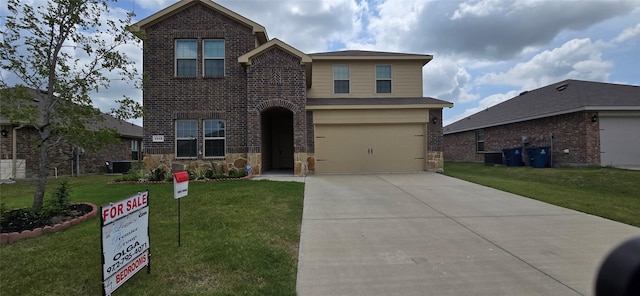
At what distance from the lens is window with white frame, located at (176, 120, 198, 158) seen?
1314 centimetres

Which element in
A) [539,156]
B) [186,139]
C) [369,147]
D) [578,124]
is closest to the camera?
[186,139]

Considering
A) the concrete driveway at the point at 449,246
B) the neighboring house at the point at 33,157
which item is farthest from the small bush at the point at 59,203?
the neighboring house at the point at 33,157

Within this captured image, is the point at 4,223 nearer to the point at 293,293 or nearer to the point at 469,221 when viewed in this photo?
the point at 293,293


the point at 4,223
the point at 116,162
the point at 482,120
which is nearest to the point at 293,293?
the point at 4,223

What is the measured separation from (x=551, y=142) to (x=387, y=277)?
17.2m

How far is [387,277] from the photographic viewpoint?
3.77 m

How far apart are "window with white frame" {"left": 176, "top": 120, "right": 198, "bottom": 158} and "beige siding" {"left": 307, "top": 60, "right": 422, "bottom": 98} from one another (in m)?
5.95

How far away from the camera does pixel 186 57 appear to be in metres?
13.2

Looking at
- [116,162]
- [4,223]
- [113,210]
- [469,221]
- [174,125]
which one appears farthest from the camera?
[116,162]

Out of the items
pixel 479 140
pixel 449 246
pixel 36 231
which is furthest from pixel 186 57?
pixel 479 140

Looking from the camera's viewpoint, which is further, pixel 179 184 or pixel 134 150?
pixel 134 150

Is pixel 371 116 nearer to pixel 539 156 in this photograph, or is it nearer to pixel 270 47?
pixel 270 47

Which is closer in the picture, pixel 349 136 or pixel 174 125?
pixel 174 125

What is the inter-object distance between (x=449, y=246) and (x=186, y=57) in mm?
12468
